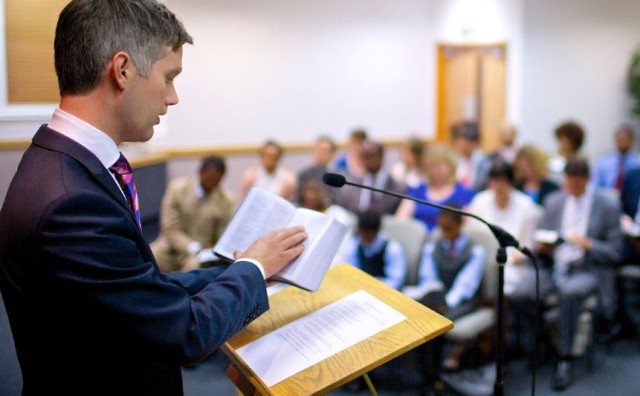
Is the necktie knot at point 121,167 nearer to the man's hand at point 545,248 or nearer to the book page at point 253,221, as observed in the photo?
the book page at point 253,221

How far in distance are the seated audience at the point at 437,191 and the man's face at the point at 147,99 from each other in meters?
3.17

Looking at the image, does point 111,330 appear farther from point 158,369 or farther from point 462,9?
point 462,9

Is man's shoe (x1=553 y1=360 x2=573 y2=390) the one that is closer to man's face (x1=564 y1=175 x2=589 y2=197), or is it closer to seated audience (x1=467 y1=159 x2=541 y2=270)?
seated audience (x1=467 y1=159 x2=541 y2=270)

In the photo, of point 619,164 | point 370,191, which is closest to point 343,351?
point 370,191

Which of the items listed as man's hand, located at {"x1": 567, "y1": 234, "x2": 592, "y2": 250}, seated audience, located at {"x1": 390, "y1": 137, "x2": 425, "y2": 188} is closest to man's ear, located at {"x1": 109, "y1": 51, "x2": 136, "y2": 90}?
man's hand, located at {"x1": 567, "y1": 234, "x2": 592, "y2": 250}

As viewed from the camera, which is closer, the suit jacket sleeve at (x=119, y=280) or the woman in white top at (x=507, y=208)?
the suit jacket sleeve at (x=119, y=280)

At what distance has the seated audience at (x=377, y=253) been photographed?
3.21m

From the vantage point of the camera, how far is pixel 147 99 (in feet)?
3.23

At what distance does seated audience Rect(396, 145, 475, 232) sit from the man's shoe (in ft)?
4.13

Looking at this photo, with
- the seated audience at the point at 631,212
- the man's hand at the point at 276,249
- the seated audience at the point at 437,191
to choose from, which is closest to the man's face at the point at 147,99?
the man's hand at the point at 276,249

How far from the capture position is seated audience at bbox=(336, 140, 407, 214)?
4180 millimetres

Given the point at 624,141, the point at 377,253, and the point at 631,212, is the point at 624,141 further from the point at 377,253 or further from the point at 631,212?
the point at 377,253

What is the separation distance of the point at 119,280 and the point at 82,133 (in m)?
0.26

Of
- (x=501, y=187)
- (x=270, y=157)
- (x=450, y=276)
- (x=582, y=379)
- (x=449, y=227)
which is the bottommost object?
(x=582, y=379)
